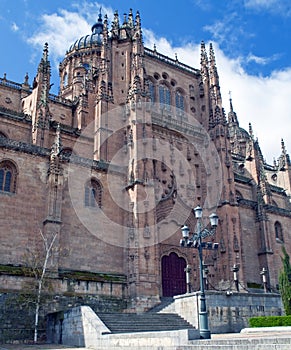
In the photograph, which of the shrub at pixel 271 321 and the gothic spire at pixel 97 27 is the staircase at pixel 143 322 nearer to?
the shrub at pixel 271 321

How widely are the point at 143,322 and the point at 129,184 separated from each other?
39.6 feet

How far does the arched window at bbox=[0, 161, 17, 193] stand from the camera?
86.3 ft

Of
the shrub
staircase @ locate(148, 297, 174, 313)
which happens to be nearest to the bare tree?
staircase @ locate(148, 297, 174, 313)

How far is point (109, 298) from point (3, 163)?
1156cm

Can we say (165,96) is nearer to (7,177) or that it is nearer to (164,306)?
(7,177)

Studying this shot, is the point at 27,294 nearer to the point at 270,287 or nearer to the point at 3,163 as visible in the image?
the point at 3,163

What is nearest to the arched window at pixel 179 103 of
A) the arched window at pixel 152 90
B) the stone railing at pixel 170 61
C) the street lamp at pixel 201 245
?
the arched window at pixel 152 90

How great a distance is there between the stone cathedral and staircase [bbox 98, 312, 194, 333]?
4.48 metres

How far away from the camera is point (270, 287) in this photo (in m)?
37.4

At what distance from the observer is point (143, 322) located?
22188 millimetres

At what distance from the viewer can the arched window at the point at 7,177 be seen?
2631cm

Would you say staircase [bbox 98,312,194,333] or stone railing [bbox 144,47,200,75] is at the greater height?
stone railing [bbox 144,47,200,75]

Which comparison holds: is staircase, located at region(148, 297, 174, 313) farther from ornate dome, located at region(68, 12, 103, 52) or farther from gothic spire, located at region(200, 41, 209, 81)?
ornate dome, located at region(68, 12, 103, 52)

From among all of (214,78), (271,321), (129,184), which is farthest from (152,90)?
(271,321)
